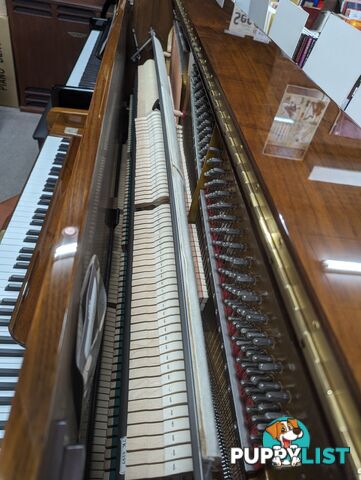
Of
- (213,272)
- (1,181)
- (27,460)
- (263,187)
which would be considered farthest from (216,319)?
(1,181)

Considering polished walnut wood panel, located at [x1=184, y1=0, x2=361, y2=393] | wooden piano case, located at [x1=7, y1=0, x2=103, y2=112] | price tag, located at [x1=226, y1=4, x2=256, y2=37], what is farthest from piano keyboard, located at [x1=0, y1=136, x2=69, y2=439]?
wooden piano case, located at [x1=7, y1=0, x2=103, y2=112]

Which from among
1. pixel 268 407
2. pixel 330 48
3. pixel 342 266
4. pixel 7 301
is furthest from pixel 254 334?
pixel 330 48

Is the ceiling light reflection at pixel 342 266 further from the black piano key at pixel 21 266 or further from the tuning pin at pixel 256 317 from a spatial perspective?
the black piano key at pixel 21 266

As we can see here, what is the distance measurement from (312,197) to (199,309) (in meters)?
0.34

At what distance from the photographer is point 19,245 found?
1325mm

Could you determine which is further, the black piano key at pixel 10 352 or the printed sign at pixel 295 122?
the black piano key at pixel 10 352

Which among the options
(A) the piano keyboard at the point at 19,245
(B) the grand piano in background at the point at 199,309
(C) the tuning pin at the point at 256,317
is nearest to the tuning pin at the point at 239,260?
(B) the grand piano in background at the point at 199,309

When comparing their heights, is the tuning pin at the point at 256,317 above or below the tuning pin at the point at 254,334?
above

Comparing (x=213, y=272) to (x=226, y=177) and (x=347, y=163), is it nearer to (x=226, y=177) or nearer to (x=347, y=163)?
(x=226, y=177)

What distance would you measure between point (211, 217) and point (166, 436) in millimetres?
613

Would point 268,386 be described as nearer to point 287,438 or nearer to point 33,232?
point 287,438

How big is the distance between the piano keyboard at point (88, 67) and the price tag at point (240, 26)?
108 cm

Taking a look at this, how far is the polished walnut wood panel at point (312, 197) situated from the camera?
1.35 ft

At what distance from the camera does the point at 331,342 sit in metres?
0.39
